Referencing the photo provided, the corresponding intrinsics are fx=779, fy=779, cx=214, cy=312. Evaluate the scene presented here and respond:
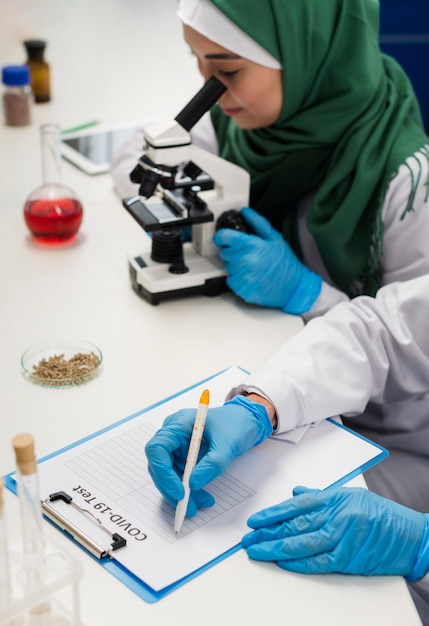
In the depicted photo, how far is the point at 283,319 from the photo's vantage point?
1583 mm

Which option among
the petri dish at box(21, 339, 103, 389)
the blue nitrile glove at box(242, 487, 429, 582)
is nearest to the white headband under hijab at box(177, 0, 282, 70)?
the petri dish at box(21, 339, 103, 389)

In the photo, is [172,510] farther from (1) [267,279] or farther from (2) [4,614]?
(1) [267,279]

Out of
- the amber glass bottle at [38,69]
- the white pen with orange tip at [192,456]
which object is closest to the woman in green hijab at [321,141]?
the white pen with orange tip at [192,456]

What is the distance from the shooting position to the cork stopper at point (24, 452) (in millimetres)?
759

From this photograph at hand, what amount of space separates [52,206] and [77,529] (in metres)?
0.94

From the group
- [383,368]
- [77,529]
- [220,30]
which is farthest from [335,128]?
[77,529]

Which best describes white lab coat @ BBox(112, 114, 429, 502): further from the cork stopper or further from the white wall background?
the white wall background

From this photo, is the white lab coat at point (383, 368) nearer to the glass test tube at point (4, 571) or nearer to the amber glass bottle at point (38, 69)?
the glass test tube at point (4, 571)

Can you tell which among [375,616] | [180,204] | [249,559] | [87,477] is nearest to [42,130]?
[180,204]

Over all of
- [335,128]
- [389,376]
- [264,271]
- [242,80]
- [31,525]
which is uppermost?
[242,80]

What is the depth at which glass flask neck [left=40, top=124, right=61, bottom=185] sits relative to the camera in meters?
1.74

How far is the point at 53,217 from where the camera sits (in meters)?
1.75

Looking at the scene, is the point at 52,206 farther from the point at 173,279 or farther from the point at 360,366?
the point at 360,366

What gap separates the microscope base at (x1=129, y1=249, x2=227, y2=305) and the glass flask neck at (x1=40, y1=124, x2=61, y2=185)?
0.33 meters
